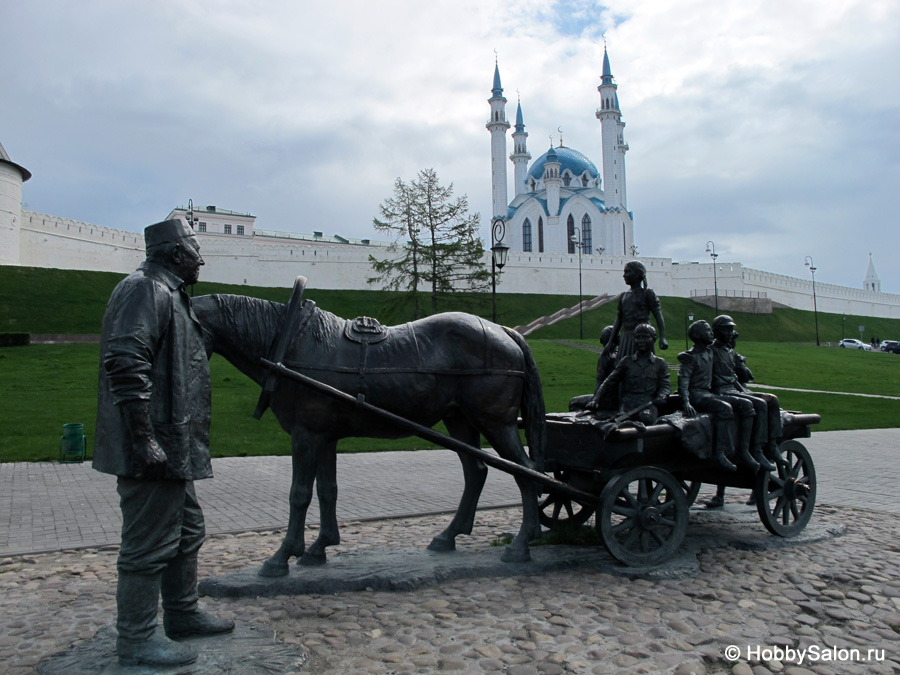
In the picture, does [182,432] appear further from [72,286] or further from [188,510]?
[72,286]

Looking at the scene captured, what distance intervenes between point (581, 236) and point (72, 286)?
2344 inches

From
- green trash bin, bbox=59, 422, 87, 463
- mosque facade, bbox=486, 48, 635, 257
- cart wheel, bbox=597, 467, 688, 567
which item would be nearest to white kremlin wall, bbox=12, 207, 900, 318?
mosque facade, bbox=486, 48, 635, 257

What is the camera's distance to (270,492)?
9.03m

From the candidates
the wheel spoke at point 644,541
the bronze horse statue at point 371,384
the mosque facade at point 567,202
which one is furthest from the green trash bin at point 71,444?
the mosque facade at point 567,202

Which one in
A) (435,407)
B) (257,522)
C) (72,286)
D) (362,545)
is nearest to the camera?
(435,407)

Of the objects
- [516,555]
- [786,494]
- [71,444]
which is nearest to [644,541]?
[516,555]

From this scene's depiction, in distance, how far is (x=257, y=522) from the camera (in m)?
7.21

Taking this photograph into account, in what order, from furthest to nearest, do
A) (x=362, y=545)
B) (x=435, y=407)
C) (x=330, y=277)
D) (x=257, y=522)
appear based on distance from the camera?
(x=330, y=277)
(x=257, y=522)
(x=362, y=545)
(x=435, y=407)

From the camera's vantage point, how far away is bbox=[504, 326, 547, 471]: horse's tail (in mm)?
5578

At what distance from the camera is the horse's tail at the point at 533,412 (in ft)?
18.3

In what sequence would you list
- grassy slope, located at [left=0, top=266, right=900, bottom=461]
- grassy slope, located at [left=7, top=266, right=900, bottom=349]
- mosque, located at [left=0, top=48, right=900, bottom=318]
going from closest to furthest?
1. grassy slope, located at [left=0, top=266, right=900, bottom=461]
2. grassy slope, located at [left=7, top=266, right=900, bottom=349]
3. mosque, located at [left=0, top=48, right=900, bottom=318]

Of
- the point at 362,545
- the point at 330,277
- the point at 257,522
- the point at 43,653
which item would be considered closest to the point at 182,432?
the point at 43,653

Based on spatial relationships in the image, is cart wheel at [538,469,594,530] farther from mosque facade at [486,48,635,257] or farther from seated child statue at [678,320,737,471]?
mosque facade at [486,48,635,257]

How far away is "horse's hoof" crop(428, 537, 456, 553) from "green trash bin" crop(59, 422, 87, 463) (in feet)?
29.2
